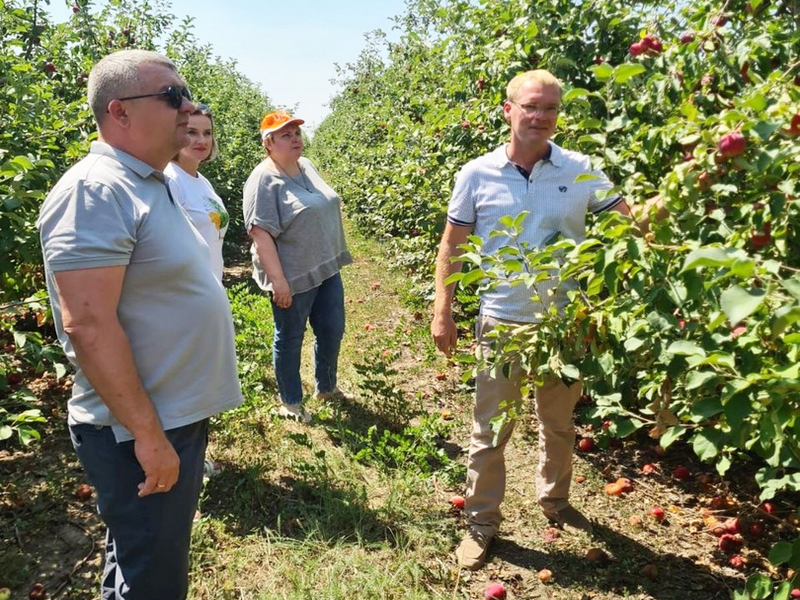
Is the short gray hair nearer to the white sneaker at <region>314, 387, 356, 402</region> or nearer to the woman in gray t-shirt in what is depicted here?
the woman in gray t-shirt

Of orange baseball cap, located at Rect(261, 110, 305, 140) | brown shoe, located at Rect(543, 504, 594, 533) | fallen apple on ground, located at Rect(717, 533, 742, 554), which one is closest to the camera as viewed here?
fallen apple on ground, located at Rect(717, 533, 742, 554)

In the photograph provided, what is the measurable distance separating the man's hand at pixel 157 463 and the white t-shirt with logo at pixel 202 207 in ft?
3.32

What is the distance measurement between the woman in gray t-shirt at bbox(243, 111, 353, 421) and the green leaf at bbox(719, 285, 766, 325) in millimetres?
2740

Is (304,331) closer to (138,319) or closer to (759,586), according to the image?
(138,319)

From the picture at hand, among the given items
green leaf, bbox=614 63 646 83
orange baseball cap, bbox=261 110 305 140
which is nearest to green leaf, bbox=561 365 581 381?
green leaf, bbox=614 63 646 83

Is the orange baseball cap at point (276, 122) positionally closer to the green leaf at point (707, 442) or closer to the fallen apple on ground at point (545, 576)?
the fallen apple on ground at point (545, 576)

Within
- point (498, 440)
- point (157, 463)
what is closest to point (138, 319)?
point (157, 463)

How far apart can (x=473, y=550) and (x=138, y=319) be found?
165 cm

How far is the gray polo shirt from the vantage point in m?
2.37

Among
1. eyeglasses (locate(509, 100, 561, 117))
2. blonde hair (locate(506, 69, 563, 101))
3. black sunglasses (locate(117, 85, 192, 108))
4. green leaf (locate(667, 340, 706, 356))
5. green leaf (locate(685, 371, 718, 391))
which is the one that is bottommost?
green leaf (locate(685, 371, 718, 391))

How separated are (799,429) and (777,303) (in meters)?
0.24

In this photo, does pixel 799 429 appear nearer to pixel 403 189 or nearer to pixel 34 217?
pixel 34 217

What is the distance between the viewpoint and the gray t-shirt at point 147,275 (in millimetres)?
1452

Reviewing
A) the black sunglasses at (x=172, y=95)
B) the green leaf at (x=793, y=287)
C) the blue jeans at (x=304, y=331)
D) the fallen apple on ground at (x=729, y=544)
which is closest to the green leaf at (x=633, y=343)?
the green leaf at (x=793, y=287)
